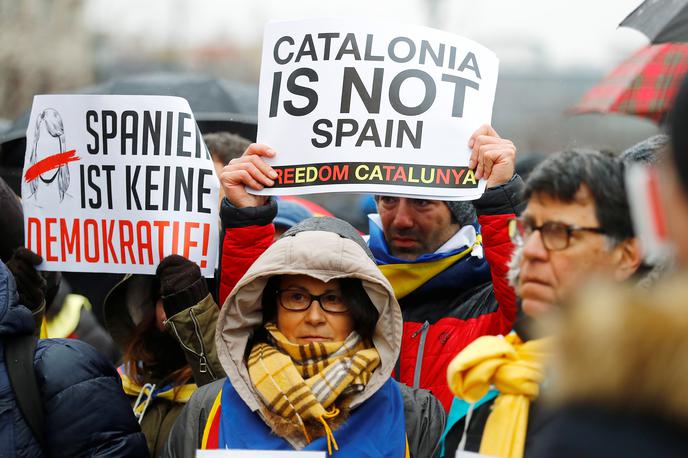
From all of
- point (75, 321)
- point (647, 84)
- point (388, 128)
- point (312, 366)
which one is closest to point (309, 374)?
point (312, 366)

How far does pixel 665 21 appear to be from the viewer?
4.06 m

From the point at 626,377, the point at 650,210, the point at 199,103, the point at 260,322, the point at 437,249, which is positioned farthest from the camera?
the point at 199,103

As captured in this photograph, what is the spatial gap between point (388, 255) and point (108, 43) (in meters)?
18.3

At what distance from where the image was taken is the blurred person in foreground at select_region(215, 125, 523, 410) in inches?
134

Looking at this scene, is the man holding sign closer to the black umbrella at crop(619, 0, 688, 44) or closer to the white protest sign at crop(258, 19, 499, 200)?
the white protest sign at crop(258, 19, 499, 200)

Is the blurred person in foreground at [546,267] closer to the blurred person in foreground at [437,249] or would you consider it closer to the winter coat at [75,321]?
the blurred person in foreground at [437,249]

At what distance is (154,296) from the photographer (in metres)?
3.92

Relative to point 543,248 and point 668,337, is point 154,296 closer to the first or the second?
point 543,248

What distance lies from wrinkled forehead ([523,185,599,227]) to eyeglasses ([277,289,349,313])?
32.8 inches

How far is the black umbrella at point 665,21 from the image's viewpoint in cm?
404

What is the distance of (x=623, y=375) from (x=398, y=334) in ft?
5.86

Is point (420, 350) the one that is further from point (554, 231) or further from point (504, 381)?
point (554, 231)

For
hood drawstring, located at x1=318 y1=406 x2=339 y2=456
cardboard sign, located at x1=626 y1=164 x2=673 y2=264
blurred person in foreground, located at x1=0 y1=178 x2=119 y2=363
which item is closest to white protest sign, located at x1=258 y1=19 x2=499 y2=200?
hood drawstring, located at x1=318 y1=406 x2=339 y2=456

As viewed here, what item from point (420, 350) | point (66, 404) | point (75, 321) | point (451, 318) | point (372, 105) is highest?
point (372, 105)
